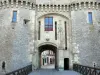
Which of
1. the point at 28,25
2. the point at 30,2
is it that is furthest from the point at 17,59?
the point at 30,2

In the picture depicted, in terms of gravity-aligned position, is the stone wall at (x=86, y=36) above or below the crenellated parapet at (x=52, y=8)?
below

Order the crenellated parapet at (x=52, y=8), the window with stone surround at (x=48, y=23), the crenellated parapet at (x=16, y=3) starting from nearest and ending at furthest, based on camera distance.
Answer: the crenellated parapet at (x=16, y=3) < the crenellated parapet at (x=52, y=8) < the window with stone surround at (x=48, y=23)

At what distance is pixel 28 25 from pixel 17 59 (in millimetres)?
4163

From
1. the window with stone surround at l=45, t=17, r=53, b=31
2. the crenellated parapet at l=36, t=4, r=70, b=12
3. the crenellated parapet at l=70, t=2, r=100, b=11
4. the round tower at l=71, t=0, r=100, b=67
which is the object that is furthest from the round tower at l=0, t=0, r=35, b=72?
the crenellated parapet at l=70, t=2, r=100, b=11

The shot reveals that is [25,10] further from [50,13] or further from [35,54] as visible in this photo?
[35,54]

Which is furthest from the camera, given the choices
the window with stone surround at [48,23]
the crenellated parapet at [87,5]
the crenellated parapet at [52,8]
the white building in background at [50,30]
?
the window with stone surround at [48,23]

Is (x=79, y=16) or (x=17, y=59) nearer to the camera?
(x=17, y=59)

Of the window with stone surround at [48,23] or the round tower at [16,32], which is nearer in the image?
the round tower at [16,32]

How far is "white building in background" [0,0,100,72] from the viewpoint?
17891 mm

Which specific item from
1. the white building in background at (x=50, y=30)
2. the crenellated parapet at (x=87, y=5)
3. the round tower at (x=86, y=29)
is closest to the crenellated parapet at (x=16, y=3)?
the white building in background at (x=50, y=30)

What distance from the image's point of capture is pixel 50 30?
65.1 ft

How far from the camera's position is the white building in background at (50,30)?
1789 cm

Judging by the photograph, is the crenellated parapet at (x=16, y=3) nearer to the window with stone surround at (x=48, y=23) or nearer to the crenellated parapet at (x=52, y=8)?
the crenellated parapet at (x=52, y=8)

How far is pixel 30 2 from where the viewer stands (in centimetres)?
1916
